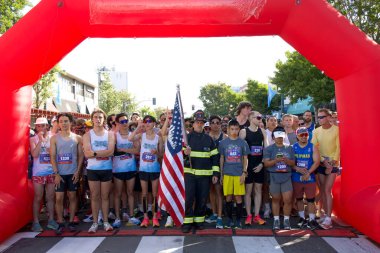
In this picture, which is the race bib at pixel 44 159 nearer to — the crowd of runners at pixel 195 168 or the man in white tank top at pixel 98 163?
the crowd of runners at pixel 195 168

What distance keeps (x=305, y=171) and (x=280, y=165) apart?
448 millimetres

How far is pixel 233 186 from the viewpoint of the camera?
21.1 feet

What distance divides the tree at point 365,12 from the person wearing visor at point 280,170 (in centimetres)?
739

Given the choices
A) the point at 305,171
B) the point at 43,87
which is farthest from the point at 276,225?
the point at 43,87

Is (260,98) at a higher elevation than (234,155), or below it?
higher

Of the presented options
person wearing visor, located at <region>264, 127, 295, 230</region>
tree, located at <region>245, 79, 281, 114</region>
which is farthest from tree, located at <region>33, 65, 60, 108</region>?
tree, located at <region>245, 79, 281, 114</region>

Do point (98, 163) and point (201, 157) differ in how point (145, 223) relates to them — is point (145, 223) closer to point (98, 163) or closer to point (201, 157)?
point (98, 163)

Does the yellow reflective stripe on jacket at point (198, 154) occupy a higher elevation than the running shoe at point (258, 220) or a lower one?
higher

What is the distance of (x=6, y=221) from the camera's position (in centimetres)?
548

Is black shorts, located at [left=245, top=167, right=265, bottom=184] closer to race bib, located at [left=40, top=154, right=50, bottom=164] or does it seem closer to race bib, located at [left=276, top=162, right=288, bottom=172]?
race bib, located at [left=276, top=162, right=288, bottom=172]

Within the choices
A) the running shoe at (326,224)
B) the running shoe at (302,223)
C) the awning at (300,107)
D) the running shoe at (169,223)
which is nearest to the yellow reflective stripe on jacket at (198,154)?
the running shoe at (169,223)

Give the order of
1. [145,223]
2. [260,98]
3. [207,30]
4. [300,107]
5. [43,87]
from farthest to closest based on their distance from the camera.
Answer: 1. [260,98]
2. [300,107]
3. [43,87]
4. [145,223]
5. [207,30]

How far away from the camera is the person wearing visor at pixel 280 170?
6.28m

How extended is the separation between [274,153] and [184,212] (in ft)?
6.16
